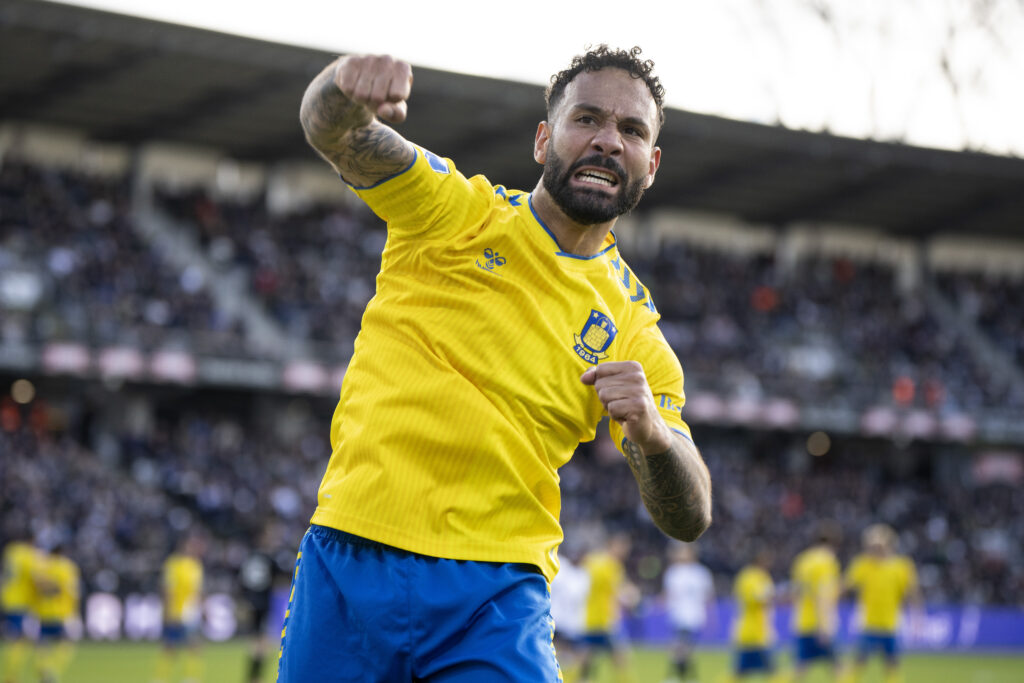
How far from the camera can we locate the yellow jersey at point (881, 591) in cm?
1536

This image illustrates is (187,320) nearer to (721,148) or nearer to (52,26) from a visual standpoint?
(52,26)

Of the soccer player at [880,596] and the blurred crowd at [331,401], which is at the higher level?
the blurred crowd at [331,401]

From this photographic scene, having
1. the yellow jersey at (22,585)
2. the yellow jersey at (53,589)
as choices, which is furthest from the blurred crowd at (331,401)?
the yellow jersey at (22,585)

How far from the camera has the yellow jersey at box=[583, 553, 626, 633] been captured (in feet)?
50.5

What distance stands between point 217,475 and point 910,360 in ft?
74.3

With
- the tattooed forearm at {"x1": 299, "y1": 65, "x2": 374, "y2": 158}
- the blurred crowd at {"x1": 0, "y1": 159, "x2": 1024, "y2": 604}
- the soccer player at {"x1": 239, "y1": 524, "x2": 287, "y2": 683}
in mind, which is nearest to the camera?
the tattooed forearm at {"x1": 299, "y1": 65, "x2": 374, "y2": 158}

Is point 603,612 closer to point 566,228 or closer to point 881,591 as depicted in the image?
point 881,591

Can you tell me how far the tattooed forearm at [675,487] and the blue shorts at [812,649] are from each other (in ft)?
41.3

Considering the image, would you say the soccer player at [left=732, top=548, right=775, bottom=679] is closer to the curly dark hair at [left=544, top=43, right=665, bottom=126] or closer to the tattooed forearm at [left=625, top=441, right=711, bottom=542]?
the tattooed forearm at [left=625, top=441, right=711, bottom=542]

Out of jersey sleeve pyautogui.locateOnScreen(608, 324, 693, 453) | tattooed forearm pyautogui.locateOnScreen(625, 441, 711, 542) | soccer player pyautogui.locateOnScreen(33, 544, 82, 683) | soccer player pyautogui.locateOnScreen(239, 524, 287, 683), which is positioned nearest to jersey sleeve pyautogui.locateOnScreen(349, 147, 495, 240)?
jersey sleeve pyautogui.locateOnScreen(608, 324, 693, 453)

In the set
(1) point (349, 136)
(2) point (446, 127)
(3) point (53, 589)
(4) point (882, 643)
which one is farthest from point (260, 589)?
(2) point (446, 127)

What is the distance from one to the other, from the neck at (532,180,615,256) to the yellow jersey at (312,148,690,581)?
37 millimetres

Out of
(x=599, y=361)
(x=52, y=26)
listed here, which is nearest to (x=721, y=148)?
(x=52, y=26)

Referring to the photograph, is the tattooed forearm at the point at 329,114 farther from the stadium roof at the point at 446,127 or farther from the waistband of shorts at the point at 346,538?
the stadium roof at the point at 446,127
